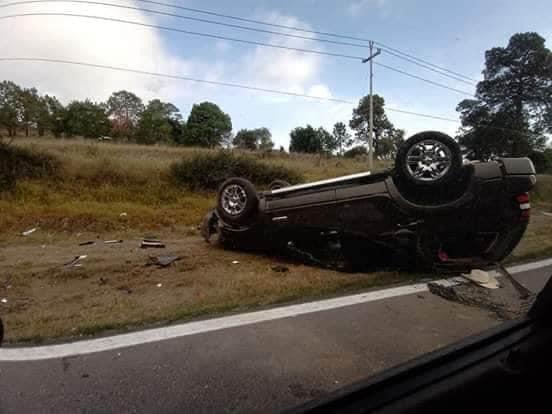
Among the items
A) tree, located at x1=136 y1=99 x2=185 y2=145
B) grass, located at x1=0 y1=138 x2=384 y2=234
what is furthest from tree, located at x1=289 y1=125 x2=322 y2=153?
grass, located at x1=0 y1=138 x2=384 y2=234

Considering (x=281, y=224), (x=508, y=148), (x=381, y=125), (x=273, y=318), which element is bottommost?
(x=273, y=318)

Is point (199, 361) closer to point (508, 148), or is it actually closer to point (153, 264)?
point (153, 264)

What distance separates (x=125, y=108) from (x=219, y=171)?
4517 centimetres

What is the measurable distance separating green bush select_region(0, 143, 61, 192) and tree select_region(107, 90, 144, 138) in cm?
3550

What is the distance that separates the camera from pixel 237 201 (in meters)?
6.14

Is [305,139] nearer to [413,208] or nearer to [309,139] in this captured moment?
[309,139]

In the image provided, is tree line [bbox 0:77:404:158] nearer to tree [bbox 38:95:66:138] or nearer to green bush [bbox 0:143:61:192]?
tree [bbox 38:95:66:138]

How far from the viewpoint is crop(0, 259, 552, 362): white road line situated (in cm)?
305

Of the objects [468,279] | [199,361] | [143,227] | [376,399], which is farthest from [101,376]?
[143,227]

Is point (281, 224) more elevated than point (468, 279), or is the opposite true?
→ point (281, 224)

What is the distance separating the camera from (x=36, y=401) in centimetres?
238

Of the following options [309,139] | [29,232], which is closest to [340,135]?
[309,139]

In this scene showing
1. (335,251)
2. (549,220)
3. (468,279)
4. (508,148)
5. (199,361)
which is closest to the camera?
(199,361)

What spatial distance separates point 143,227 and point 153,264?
13.9 feet
